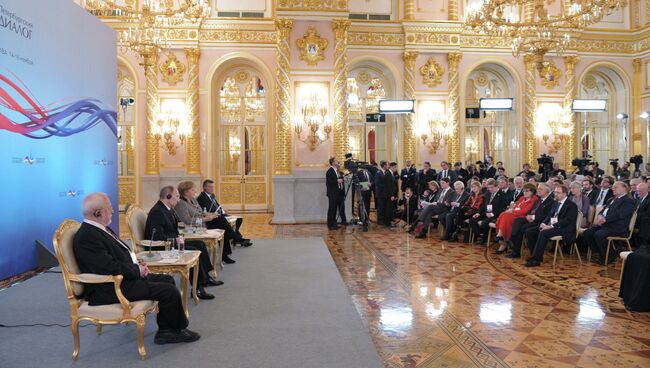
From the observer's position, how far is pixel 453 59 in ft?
49.4

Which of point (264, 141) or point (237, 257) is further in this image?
point (264, 141)

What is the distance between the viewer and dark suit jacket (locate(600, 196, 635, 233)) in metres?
7.16

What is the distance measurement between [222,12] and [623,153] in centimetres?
1358

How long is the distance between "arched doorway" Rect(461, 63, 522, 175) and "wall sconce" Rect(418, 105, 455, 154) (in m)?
1.16

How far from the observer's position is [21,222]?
6402 mm

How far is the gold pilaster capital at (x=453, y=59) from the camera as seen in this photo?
15.0 metres

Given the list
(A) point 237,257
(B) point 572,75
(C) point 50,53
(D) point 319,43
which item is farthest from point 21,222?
(B) point 572,75

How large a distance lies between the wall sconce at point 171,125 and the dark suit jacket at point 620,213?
35.6 ft

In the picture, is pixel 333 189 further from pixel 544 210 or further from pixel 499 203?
pixel 544 210

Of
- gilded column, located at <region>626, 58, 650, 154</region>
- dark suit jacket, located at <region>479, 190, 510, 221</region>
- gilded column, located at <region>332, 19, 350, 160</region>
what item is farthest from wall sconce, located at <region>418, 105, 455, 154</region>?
dark suit jacket, located at <region>479, 190, 510, 221</region>

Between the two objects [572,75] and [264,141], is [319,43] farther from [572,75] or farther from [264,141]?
[572,75]

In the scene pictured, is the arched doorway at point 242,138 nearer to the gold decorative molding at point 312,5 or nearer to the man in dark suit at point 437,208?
the gold decorative molding at point 312,5

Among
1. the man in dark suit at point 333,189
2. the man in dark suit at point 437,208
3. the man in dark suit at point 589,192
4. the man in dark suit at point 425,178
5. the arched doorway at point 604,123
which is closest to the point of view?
the man in dark suit at point 589,192

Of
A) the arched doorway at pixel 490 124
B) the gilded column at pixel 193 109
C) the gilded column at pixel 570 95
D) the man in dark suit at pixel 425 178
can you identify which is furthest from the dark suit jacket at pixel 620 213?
the gilded column at pixel 193 109
